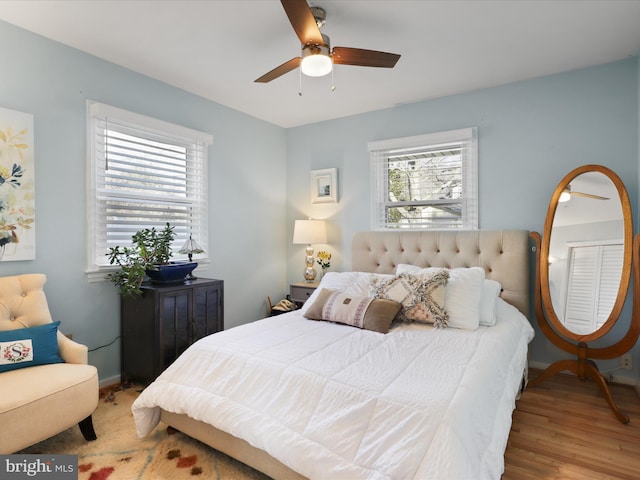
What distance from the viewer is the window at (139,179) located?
2838mm

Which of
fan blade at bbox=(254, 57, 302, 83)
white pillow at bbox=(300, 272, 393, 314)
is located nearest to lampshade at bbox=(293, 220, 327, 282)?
white pillow at bbox=(300, 272, 393, 314)

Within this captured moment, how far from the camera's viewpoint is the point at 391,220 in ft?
13.0

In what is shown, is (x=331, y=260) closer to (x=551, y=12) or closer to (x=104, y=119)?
(x=104, y=119)

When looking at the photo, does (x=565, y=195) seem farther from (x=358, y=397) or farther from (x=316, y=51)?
(x=358, y=397)

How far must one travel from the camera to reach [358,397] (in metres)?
1.53

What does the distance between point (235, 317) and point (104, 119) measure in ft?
7.41

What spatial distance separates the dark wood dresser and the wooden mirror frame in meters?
2.76

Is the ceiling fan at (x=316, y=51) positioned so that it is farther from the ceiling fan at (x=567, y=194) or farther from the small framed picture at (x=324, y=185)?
the small framed picture at (x=324, y=185)

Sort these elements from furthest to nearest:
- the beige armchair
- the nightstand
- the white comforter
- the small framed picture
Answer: the small framed picture, the nightstand, the beige armchair, the white comforter

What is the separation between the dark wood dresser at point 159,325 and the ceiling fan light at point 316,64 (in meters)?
1.89

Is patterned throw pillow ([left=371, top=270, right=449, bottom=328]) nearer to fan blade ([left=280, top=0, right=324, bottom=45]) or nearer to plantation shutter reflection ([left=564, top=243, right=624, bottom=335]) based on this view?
plantation shutter reflection ([left=564, top=243, right=624, bottom=335])

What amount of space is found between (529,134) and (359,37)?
70.7 inches

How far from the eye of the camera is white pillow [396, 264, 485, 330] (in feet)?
8.09

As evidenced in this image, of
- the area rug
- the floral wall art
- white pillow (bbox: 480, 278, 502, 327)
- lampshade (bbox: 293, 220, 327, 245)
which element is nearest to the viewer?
the area rug
